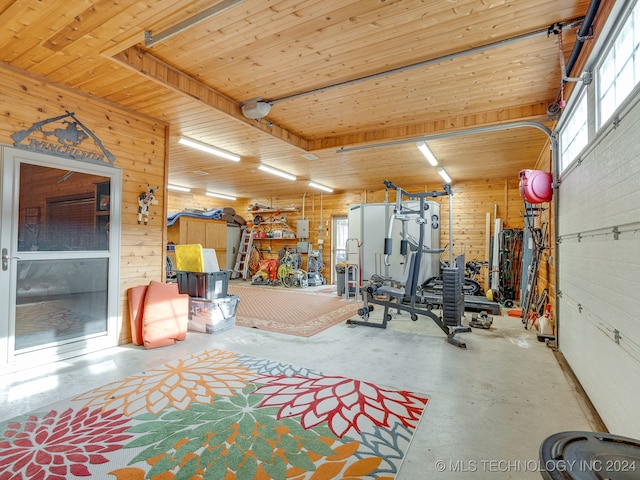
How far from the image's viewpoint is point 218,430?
2295mm

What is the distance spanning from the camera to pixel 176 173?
8594 mm

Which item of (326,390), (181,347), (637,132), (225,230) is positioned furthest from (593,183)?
(225,230)

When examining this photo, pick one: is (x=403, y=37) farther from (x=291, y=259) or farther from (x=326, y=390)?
(x=291, y=259)

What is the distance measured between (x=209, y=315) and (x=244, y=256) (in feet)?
25.0

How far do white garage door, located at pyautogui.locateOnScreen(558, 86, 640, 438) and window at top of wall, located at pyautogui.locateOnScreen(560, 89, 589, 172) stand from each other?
0.99 ft

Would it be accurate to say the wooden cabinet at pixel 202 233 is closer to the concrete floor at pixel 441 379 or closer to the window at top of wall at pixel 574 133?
the concrete floor at pixel 441 379

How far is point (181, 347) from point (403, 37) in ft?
14.0

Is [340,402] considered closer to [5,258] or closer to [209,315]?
[209,315]

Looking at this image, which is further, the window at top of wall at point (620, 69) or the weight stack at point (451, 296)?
the weight stack at point (451, 296)

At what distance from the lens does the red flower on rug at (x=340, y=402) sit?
243 cm

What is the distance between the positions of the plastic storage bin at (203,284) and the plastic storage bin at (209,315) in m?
0.10

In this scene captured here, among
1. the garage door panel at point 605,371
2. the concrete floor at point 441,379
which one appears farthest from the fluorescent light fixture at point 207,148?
the garage door panel at point 605,371

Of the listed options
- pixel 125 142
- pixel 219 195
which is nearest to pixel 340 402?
pixel 125 142

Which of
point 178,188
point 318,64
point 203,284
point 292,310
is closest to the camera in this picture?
point 318,64
